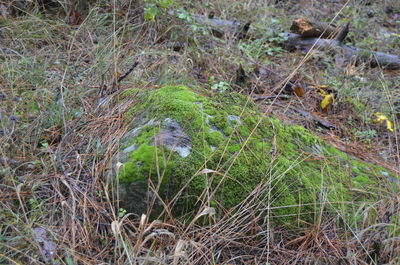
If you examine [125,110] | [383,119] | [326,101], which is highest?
[125,110]

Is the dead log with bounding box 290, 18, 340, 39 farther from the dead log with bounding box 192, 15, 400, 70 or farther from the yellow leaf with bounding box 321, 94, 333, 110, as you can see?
the yellow leaf with bounding box 321, 94, 333, 110

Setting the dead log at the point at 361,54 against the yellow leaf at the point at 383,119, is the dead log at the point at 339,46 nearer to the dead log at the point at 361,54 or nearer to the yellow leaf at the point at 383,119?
the dead log at the point at 361,54

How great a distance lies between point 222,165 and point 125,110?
79cm

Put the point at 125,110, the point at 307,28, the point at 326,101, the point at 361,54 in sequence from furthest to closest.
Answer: the point at 307,28 → the point at 361,54 → the point at 326,101 → the point at 125,110

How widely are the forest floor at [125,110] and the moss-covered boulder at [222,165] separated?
4.3 inches

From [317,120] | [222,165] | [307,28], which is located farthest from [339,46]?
[222,165]

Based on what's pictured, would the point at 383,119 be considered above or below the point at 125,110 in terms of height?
below

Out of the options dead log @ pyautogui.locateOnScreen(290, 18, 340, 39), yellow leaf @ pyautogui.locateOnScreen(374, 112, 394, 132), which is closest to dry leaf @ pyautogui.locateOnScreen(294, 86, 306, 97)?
yellow leaf @ pyautogui.locateOnScreen(374, 112, 394, 132)

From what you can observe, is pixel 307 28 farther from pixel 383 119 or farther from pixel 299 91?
pixel 383 119

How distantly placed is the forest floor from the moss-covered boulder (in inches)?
4.3

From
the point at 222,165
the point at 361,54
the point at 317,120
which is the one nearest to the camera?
the point at 222,165

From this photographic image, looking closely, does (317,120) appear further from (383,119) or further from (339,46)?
(339,46)

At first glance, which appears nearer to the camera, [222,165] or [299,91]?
[222,165]

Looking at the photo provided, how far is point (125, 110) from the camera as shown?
242 centimetres
